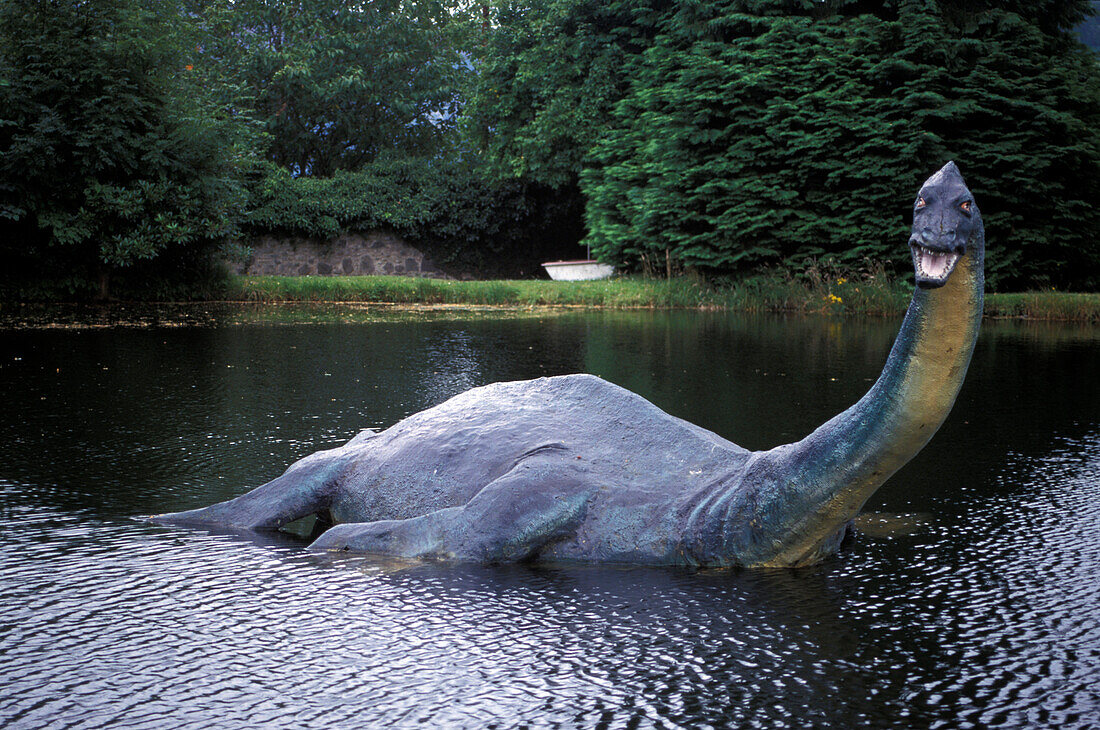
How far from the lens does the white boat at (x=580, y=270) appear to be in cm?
2780

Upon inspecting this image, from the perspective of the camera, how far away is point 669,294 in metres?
21.0

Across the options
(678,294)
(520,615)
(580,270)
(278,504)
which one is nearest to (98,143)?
(678,294)

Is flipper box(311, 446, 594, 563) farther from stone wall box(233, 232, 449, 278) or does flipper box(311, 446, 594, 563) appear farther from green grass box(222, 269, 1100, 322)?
stone wall box(233, 232, 449, 278)

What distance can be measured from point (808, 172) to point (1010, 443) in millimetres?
16624

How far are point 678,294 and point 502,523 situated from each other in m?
17.7

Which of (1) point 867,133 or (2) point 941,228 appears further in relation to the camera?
(1) point 867,133

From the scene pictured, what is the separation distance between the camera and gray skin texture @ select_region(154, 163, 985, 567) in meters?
3.06

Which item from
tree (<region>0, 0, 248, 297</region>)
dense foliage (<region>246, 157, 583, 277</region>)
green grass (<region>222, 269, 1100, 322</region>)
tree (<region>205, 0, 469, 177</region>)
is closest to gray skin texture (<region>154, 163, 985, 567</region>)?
green grass (<region>222, 269, 1100, 322</region>)

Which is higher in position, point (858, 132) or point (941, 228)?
point (858, 132)

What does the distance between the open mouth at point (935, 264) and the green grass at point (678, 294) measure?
1565 cm

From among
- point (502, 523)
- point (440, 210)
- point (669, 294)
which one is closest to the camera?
point (502, 523)

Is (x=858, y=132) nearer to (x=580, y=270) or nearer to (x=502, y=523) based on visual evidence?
(x=580, y=270)

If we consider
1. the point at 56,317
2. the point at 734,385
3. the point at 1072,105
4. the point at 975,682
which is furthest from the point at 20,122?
the point at 1072,105

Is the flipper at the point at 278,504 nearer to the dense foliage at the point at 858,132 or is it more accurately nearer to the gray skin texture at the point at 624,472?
the gray skin texture at the point at 624,472
